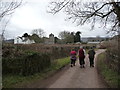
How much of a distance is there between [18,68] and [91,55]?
6816 millimetres

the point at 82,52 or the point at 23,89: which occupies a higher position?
the point at 82,52

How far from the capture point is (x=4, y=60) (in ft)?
39.1

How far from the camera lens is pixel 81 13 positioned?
15.3m

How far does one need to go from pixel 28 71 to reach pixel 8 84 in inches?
80.2

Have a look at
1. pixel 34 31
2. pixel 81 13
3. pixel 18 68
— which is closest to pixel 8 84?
pixel 18 68

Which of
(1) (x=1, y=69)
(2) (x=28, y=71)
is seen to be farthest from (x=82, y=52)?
(1) (x=1, y=69)

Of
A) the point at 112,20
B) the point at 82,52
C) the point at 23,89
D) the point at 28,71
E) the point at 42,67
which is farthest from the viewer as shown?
the point at 82,52

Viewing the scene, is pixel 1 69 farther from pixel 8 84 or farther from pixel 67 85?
pixel 67 85

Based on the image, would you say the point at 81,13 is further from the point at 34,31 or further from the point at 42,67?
the point at 34,31

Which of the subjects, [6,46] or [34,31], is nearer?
[6,46]

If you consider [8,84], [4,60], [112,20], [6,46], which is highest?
[112,20]

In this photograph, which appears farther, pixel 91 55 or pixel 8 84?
pixel 91 55

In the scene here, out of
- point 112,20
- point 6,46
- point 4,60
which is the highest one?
point 112,20

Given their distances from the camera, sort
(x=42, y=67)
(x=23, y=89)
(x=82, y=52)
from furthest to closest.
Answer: (x=82, y=52) < (x=42, y=67) < (x=23, y=89)
